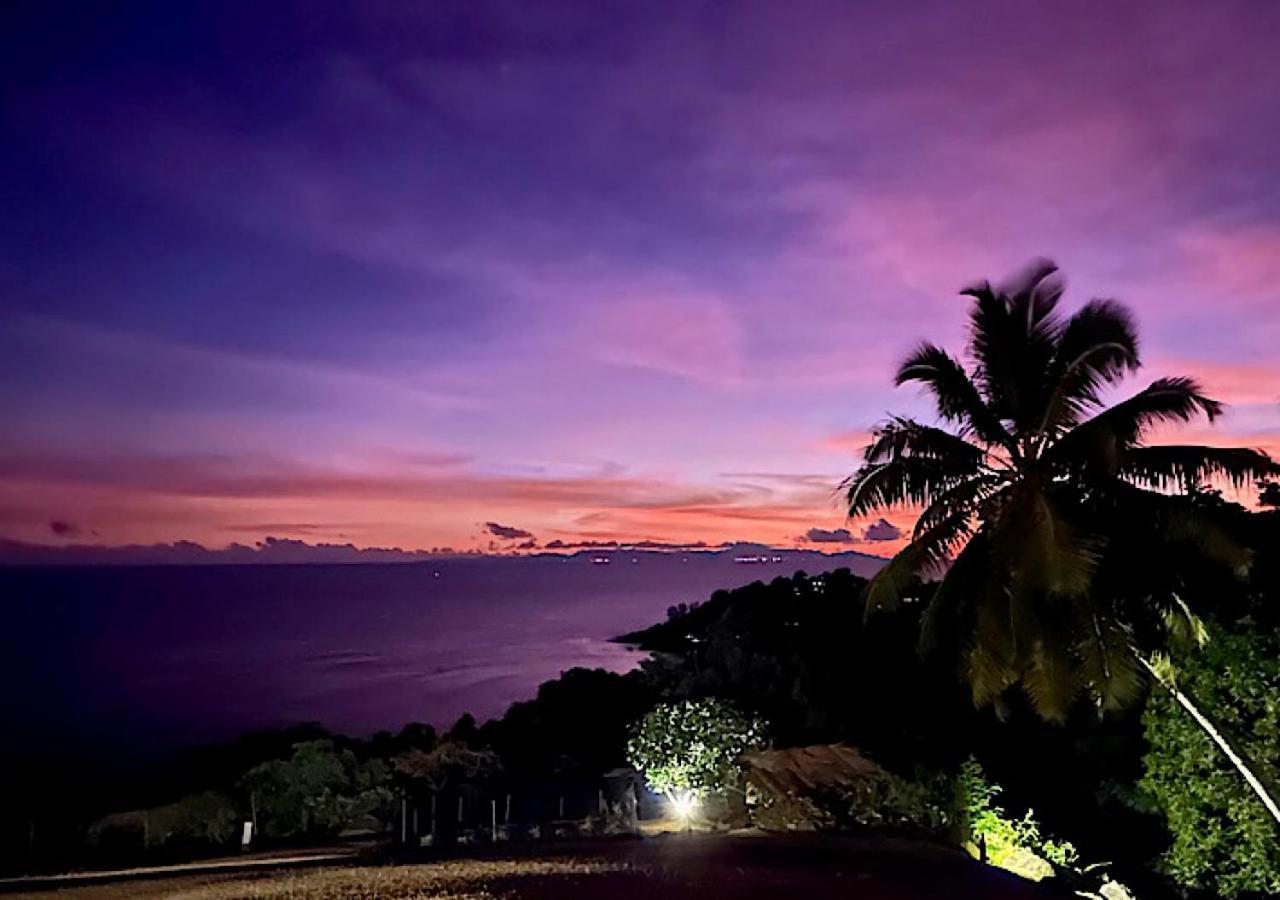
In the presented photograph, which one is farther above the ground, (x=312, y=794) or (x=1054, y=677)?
(x=1054, y=677)

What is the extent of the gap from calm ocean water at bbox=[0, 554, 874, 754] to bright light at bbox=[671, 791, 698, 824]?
13774 millimetres

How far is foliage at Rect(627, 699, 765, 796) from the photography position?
45.3 ft

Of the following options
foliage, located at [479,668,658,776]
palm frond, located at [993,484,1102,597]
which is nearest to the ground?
palm frond, located at [993,484,1102,597]

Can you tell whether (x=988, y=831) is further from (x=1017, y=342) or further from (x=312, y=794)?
(x=312, y=794)

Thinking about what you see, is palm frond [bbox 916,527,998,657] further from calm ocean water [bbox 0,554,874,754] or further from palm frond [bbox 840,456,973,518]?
calm ocean water [bbox 0,554,874,754]

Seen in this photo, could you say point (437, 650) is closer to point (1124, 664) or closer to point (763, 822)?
point (763, 822)

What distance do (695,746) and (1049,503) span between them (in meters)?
6.60

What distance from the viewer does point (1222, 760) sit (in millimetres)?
9867

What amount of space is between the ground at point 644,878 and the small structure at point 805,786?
110 centimetres

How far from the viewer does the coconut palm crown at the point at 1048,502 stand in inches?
348

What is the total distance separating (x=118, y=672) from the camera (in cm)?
5656

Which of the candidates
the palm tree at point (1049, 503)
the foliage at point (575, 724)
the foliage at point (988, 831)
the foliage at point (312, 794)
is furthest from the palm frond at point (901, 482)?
the foliage at point (575, 724)

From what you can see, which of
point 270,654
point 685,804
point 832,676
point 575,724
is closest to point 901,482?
point 685,804

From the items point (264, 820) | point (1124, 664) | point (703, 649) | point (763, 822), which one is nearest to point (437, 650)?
point (703, 649)
